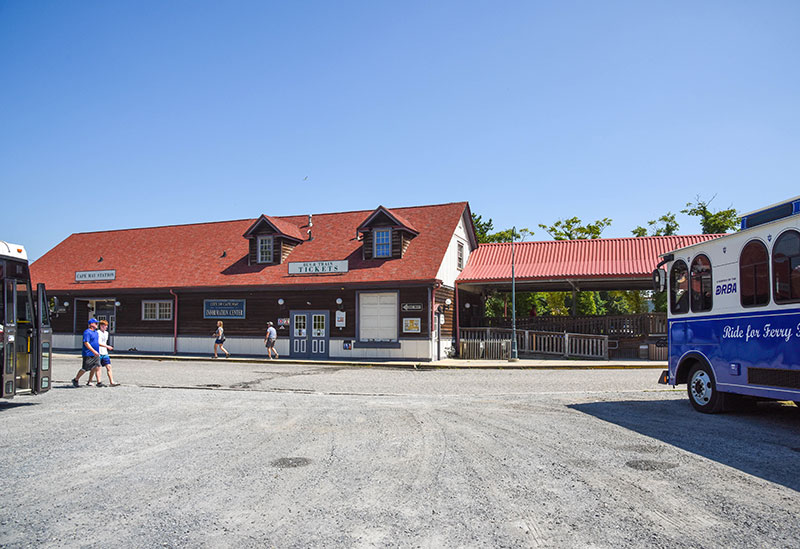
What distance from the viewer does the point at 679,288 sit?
39.9ft

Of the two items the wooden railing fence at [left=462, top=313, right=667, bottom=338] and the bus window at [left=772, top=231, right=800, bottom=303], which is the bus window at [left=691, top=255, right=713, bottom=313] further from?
the wooden railing fence at [left=462, top=313, right=667, bottom=338]

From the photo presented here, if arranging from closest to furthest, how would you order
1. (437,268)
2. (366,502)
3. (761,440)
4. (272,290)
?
(366,502) → (761,440) → (437,268) → (272,290)

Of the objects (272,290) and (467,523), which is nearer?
(467,523)

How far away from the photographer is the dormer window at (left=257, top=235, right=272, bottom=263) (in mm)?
30812

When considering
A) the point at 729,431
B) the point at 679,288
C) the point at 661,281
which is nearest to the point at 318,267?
the point at 661,281

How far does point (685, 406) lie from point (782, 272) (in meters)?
3.79

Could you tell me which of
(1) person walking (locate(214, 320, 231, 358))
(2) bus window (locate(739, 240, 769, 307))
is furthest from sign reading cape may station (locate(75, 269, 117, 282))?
(2) bus window (locate(739, 240, 769, 307))

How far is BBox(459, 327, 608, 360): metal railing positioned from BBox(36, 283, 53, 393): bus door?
727 inches

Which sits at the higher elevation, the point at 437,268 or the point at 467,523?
the point at 437,268

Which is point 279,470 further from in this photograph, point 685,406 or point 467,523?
point 685,406

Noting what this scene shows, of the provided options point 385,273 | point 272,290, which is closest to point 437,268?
point 385,273

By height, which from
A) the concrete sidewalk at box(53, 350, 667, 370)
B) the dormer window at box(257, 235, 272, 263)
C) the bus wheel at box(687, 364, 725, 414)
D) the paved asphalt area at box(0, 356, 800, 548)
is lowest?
the concrete sidewalk at box(53, 350, 667, 370)

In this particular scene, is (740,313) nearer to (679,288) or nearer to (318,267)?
(679,288)

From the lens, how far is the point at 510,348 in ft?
87.1
